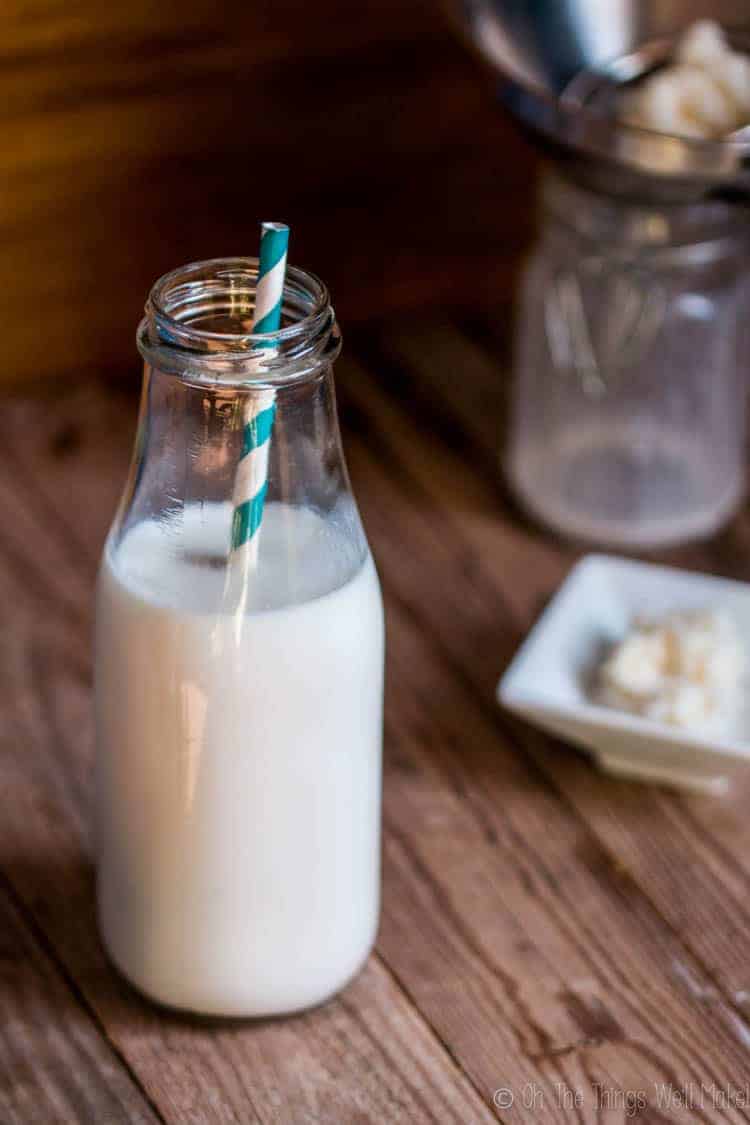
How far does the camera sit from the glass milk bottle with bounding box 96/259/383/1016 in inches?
25.1

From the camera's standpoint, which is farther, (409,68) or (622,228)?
(409,68)

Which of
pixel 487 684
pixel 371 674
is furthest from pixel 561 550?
pixel 371 674

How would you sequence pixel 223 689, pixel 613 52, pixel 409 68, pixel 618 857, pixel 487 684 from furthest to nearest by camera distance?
1. pixel 409 68
2. pixel 613 52
3. pixel 487 684
4. pixel 618 857
5. pixel 223 689

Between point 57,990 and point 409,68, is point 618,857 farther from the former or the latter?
point 409,68

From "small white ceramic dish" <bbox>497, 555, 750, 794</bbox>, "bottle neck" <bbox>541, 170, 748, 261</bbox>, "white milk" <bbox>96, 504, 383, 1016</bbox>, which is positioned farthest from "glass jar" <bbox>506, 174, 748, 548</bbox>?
"white milk" <bbox>96, 504, 383, 1016</bbox>

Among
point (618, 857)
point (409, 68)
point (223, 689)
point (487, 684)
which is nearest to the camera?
point (223, 689)

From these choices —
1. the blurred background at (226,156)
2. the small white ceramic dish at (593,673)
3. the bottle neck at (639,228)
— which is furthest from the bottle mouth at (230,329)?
the blurred background at (226,156)

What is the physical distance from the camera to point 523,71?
103 cm

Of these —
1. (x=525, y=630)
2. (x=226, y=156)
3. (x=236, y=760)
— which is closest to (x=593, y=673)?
(x=525, y=630)

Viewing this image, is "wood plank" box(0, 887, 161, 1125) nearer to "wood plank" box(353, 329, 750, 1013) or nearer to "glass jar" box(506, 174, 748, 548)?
"wood plank" box(353, 329, 750, 1013)

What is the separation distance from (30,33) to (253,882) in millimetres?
701

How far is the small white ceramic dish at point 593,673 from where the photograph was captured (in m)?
0.83

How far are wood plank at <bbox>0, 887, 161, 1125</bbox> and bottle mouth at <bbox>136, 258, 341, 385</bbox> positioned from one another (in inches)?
11.4

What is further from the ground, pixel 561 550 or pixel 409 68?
pixel 409 68
